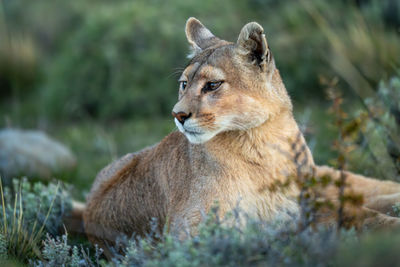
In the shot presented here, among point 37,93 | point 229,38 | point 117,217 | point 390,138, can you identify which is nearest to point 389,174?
point 390,138

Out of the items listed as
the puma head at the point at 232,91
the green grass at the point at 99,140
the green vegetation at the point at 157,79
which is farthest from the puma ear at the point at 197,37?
the green grass at the point at 99,140

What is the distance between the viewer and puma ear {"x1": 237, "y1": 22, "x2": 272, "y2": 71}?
436 cm

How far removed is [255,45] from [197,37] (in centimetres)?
98

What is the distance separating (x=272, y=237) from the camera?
340 centimetres

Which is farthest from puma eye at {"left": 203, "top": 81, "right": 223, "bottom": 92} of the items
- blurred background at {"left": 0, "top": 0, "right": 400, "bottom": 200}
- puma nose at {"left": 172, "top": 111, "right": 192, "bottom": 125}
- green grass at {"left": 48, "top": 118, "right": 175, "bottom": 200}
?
blurred background at {"left": 0, "top": 0, "right": 400, "bottom": 200}

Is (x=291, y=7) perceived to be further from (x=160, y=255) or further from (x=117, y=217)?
(x=160, y=255)

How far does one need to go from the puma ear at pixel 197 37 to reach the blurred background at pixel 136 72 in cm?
313

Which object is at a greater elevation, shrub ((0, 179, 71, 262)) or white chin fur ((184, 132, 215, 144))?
white chin fur ((184, 132, 215, 144))

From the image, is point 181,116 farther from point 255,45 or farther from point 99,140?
point 99,140

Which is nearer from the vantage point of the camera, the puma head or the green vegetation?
the puma head

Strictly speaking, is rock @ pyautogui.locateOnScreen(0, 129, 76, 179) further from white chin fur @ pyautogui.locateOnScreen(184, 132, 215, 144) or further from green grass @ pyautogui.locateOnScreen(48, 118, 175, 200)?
white chin fur @ pyautogui.locateOnScreen(184, 132, 215, 144)

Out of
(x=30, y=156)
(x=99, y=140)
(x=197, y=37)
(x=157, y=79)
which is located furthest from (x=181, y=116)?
(x=157, y=79)

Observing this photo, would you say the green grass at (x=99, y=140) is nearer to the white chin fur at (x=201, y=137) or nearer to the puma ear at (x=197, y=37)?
the puma ear at (x=197, y=37)

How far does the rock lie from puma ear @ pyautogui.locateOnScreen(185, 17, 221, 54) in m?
3.69
